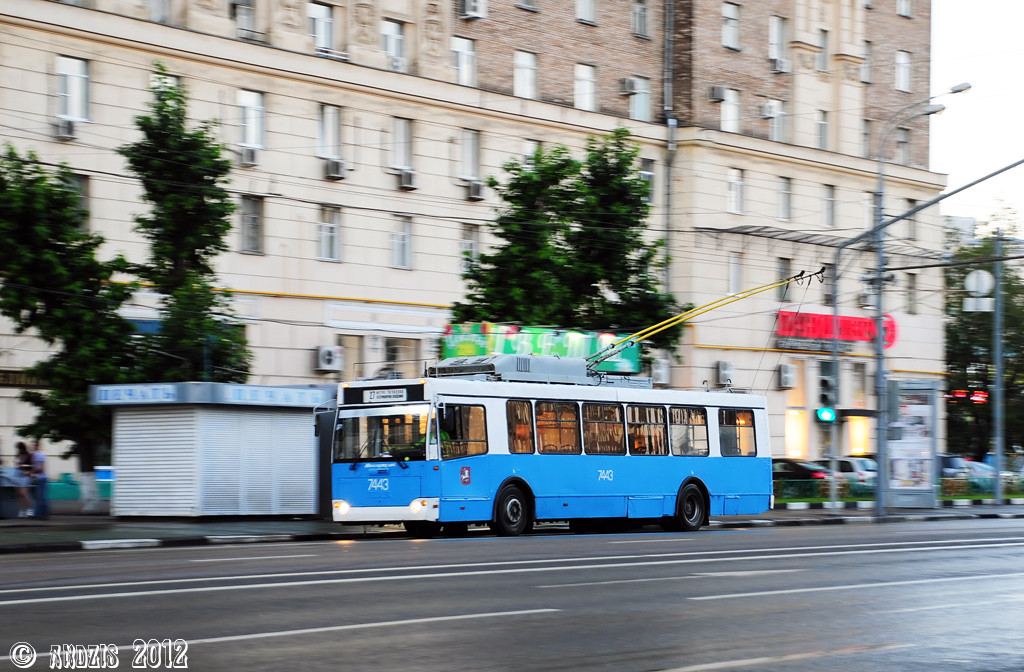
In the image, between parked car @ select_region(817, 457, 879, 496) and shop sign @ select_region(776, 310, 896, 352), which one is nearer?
parked car @ select_region(817, 457, 879, 496)

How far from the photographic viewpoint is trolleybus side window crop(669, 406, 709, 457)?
87.8 feet

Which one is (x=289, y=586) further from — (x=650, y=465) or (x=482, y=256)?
(x=482, y=256)

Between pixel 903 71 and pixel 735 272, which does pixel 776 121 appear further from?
pixel 903 71

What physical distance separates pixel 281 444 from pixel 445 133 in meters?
15.3

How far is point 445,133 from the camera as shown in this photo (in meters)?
40.3

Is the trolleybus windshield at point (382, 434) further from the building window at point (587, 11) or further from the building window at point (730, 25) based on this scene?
the building window at point (730, 25)

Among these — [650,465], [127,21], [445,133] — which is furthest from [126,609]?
[445,133]

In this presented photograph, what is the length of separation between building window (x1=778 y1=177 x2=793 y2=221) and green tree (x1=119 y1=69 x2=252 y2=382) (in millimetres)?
27191

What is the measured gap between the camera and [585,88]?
1758 inches

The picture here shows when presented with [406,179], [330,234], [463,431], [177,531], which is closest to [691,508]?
[463,431]

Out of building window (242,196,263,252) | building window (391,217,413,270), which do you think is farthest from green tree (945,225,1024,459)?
building window (242,196,263,252)

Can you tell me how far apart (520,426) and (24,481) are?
9.85 meters

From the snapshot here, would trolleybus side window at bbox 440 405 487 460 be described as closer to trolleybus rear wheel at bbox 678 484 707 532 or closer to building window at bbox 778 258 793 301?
trolleybus rear wheel at bbox 678 484 707 532

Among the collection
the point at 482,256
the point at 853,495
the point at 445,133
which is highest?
the point at 445,133
